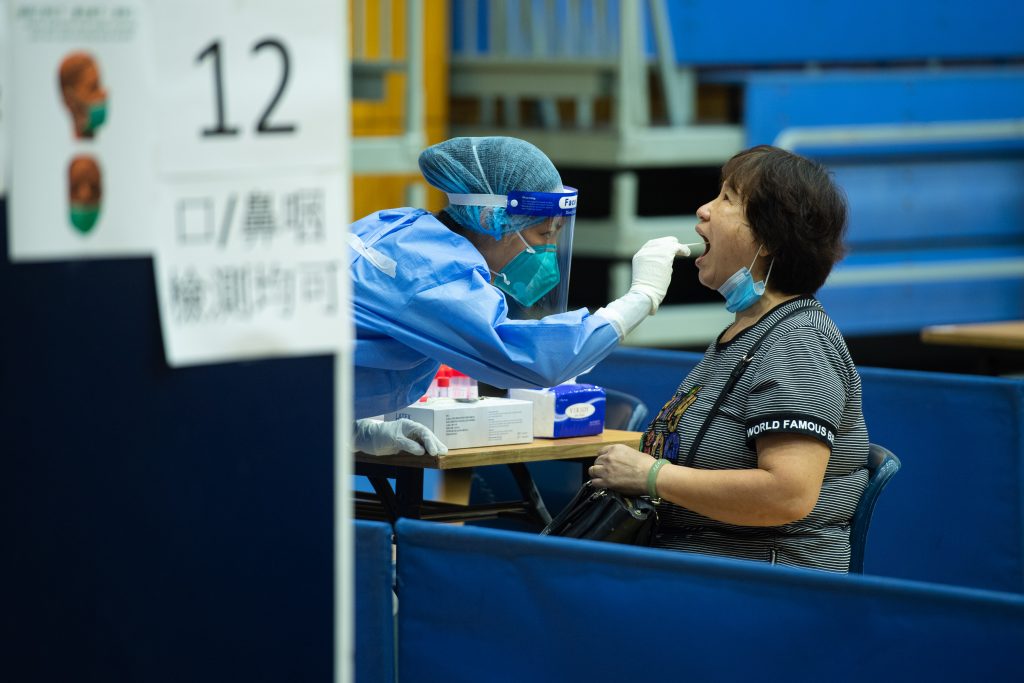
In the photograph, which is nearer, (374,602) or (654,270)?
(374,602)

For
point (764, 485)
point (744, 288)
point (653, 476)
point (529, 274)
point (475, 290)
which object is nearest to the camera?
point (764, 485)

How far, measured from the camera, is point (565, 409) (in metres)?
3.41

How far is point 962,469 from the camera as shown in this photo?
3.73m

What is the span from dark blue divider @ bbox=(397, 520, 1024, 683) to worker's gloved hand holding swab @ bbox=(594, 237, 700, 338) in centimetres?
96

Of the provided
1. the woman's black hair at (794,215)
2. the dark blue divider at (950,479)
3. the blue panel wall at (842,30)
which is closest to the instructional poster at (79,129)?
the woman's black hair at (794,215)

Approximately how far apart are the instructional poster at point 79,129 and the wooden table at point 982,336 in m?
4.05

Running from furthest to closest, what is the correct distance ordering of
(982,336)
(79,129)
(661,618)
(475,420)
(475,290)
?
(982,336) → (475,420) → (475,290) → (661,618) → (79,129)

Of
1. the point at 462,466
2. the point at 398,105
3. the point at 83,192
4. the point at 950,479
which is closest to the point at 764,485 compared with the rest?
the point at 462,466

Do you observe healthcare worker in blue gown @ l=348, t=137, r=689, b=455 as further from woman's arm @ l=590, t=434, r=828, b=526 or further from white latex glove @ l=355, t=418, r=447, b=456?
woman's arm @ l=590, t=434, r=828, b=526

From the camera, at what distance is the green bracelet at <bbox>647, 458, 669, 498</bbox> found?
108 inches

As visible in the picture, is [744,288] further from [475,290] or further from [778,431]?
[475,290]

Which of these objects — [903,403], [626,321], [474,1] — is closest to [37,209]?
[626,321]

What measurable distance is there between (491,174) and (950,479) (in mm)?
1467

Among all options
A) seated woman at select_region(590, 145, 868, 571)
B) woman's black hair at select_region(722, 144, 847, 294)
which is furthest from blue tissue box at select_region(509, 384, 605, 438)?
woman's black hair at select_region(722, 144, 847, 294)
